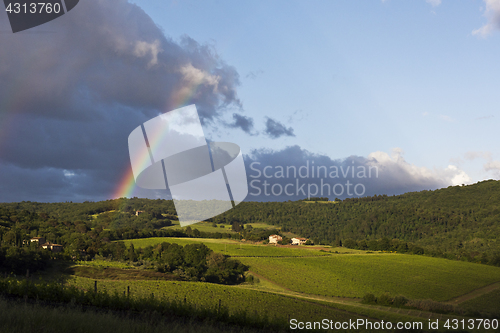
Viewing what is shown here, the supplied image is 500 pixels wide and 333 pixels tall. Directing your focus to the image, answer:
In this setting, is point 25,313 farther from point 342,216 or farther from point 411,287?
point 342,216

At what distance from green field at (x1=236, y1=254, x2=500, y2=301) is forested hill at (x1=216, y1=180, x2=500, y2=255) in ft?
128

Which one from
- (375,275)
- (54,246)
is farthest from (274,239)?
(54,246)

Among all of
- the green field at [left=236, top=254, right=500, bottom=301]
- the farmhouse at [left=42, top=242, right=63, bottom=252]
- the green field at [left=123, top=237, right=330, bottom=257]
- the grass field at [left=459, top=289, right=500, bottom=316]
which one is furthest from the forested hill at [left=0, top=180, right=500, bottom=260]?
the grass field at [left=459, top=289, right=500, bottom=316]

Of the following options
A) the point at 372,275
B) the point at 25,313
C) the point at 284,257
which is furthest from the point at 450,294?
the point at 25,313

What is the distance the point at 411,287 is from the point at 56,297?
6460 cm

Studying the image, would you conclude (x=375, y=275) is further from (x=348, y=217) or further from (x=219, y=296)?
(x=348, y=217)

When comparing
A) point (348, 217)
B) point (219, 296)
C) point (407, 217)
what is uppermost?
point (407, 217)

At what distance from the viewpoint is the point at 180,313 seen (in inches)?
350

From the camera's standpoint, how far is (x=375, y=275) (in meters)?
65.9

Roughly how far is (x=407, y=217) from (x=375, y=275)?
96.5 meters

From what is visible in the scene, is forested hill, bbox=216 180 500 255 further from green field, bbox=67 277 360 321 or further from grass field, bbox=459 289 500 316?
green field, bbox=67 277 360 321

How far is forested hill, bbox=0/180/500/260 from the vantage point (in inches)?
3969

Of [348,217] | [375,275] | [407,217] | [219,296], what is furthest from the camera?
[348,217]

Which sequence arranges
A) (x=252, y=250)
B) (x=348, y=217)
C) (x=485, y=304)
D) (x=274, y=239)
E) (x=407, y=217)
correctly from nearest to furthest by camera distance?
(x=485, y=304), (x=252, y=250), (x=274, y=239), (x=407, y=217), (x=348, y=217)
